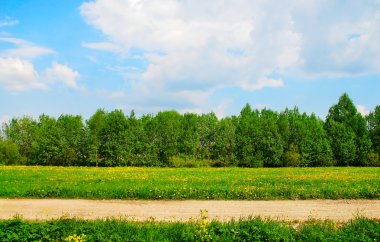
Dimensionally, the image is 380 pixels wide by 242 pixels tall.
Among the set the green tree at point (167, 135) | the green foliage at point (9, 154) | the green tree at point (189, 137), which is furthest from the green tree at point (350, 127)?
the green foliage at point (9, 154)

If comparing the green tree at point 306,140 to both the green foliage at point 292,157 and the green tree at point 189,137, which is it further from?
the green tree at point 189,137

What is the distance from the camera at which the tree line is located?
68500 mm

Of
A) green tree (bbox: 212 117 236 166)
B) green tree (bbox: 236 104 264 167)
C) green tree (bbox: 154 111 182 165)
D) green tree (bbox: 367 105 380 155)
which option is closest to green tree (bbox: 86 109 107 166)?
green tree (bbox: 154 111 182 165)

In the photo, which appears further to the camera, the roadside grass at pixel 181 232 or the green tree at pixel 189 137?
the green tree at pixel 189 137

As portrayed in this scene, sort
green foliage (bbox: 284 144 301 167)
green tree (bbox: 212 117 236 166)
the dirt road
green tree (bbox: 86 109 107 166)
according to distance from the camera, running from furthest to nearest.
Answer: green tree (bbox: 212 117 236 166), green foliage (bbox: 284 144 301 167), green tree (bbox: 86 109 107 166), the dirt road

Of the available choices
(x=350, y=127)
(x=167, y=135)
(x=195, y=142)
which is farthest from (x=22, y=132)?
(x=350, y=127)

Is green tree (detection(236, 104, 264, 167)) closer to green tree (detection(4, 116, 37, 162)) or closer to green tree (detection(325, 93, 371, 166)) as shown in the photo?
green tree (detection(325, 93, 371, 166))

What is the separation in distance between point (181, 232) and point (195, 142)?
60906 mm

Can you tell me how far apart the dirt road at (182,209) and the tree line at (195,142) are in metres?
48.6

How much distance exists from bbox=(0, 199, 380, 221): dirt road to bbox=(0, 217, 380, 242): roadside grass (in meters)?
2.32

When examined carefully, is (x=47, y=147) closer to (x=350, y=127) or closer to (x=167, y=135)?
(x=167, y=135)

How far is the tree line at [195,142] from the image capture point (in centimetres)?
6850

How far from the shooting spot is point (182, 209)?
15.4 metres

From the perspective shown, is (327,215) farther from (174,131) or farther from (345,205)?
(174,131)
